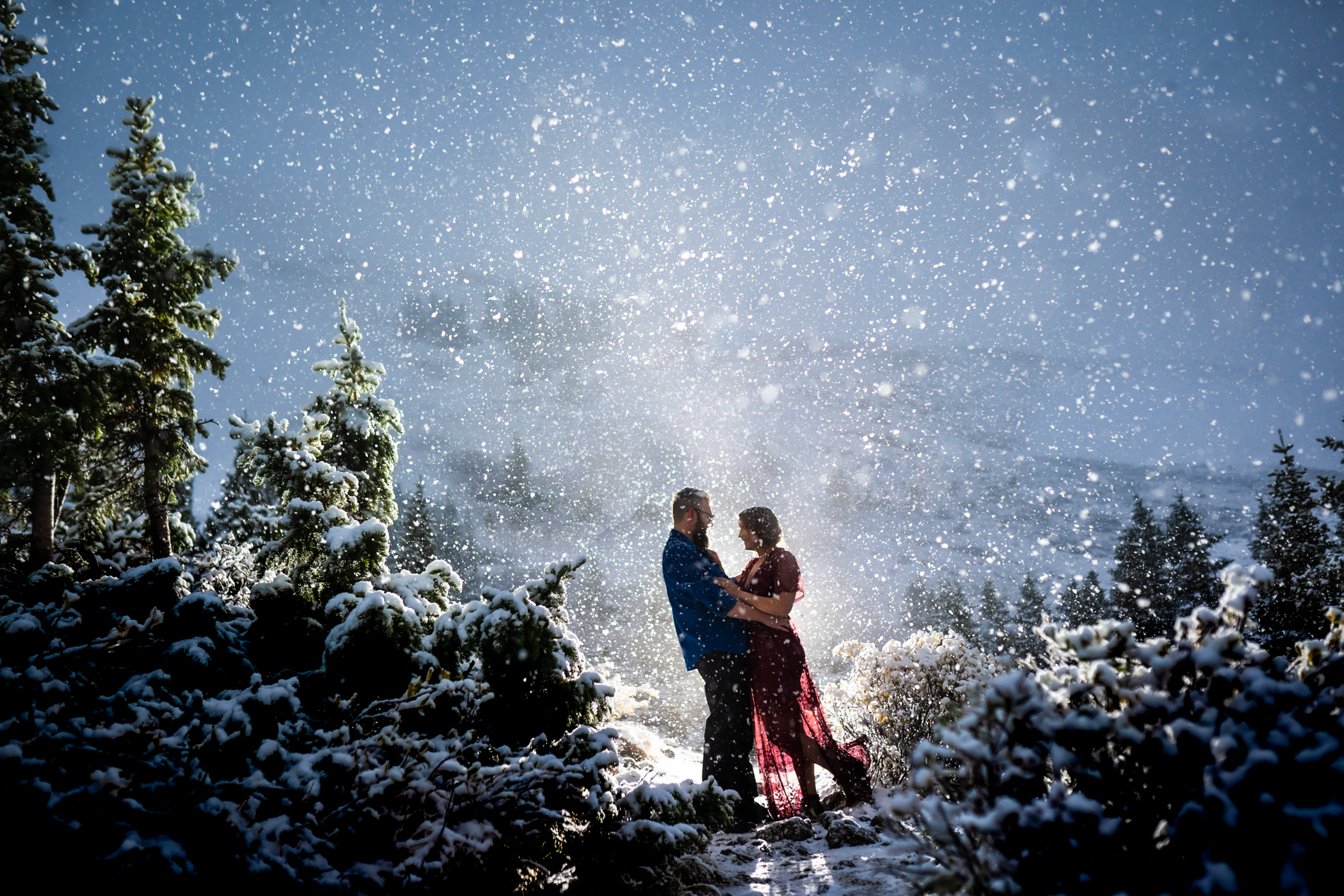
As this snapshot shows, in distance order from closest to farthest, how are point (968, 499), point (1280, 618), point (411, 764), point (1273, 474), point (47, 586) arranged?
point (411, 764) → point (47, 586) → point (1280, 618) → point (1273, 474) → point (968, 499)

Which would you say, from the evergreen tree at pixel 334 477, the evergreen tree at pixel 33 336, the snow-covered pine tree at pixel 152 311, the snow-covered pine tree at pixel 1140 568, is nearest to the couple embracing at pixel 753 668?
the evergreen tree at pixel 334 477

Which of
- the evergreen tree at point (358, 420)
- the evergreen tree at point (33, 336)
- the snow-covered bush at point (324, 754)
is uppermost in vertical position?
the evergreen tree at point (33, 336)

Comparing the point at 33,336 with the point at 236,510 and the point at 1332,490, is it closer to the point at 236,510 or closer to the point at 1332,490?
the point at 236,510

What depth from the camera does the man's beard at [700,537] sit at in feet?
15.5

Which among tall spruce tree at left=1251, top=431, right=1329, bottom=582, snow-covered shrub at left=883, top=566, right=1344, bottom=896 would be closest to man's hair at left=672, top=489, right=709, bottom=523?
snow-covered shrub at left=883, top=566, right=1344, bottom=896

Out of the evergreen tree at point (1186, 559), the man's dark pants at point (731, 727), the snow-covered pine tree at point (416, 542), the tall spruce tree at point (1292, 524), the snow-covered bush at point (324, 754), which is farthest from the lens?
the evergreen tree at point (1186, 559)

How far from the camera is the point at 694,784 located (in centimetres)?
316

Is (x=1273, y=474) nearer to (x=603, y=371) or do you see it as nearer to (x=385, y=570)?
(x=385, y=570)

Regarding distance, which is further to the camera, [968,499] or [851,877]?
[968,499]

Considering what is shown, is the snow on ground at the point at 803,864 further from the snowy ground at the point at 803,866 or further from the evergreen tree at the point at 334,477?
the evergreen tree at the point at 334,477

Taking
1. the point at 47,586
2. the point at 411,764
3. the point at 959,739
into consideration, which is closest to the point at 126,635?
the point at 411,764

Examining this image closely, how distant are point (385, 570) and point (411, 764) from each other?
143 inches

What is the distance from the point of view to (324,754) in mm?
2154

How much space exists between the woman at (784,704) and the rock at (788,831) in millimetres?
505
